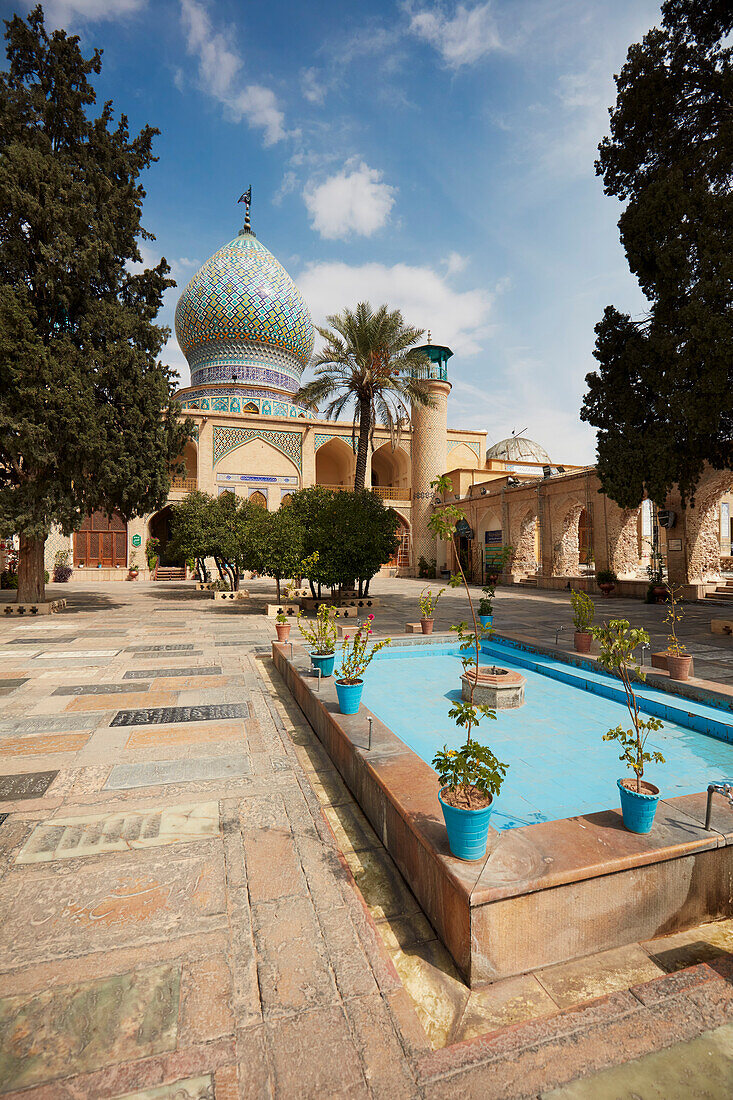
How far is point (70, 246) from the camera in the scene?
1221cm

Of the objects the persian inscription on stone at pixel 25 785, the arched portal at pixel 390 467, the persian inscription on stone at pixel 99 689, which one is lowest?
the persian inscription on stone at pixel 25 785

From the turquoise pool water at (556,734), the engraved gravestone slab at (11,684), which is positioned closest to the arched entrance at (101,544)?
the engraved gravestone slab at (11,684)

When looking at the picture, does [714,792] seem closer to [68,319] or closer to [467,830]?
[467,830]

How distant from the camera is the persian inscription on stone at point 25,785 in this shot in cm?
364

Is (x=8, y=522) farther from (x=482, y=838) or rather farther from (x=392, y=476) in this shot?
(x=392, y=476)

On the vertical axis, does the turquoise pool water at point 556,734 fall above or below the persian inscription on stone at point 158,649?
below

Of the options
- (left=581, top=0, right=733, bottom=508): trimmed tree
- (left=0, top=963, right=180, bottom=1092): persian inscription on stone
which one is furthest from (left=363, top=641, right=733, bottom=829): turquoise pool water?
(left=581, top=0, right=733, bottom=508): trimmed tree

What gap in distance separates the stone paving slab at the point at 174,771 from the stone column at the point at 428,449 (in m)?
25.7

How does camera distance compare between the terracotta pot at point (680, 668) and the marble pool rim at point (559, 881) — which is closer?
the marble pool rim at point (559, 881)

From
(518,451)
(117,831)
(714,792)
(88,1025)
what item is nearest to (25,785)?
(117,831)

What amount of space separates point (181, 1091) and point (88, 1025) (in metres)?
0.46

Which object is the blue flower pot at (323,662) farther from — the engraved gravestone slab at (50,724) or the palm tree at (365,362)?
the palm tree at (365,362)

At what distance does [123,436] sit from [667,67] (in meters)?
13.4

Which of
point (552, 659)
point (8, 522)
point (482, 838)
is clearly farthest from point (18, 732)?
point (8, 522)
